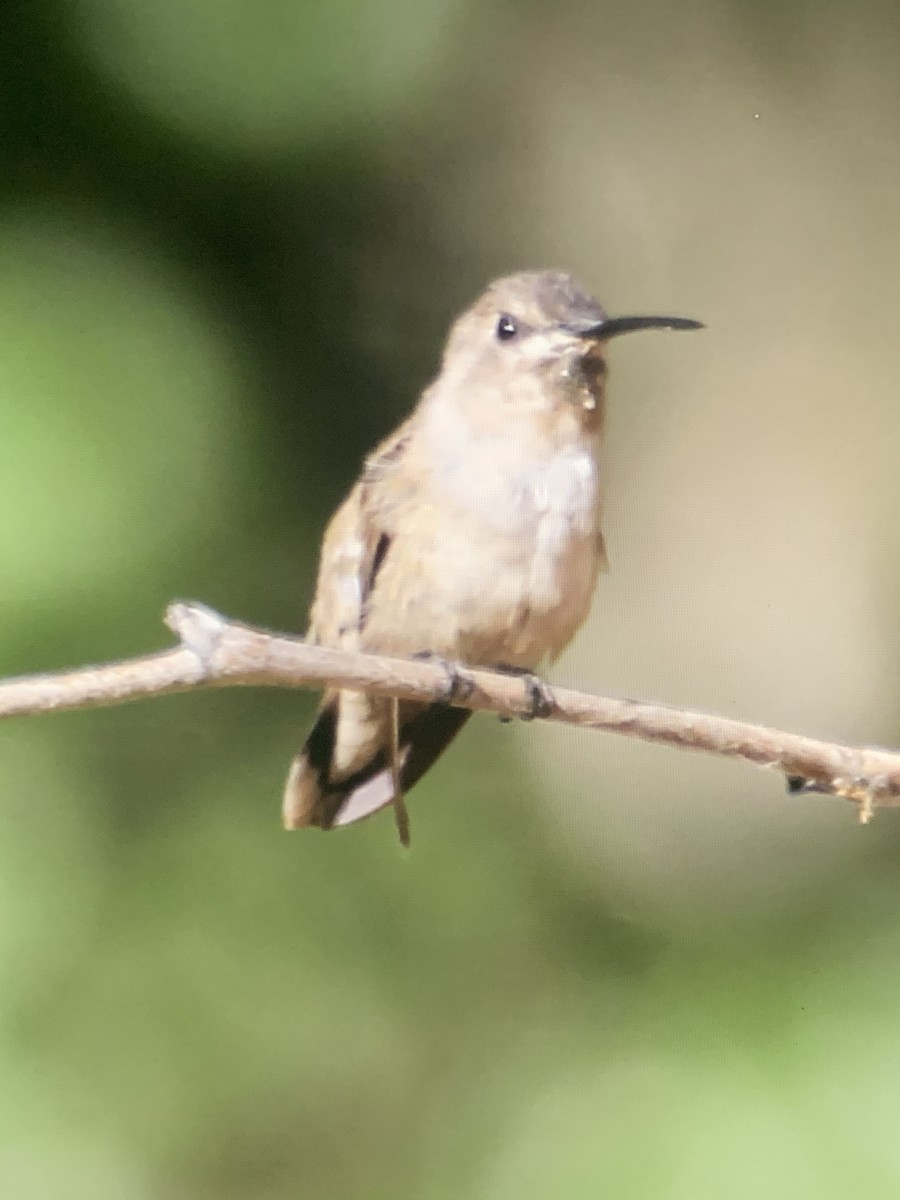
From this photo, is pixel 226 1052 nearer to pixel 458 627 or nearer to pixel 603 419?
pixel 458 627

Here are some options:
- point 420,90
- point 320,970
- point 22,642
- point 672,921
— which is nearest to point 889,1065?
point 672,921

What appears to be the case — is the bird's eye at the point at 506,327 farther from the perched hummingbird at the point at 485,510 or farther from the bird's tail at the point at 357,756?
the bird's tail at the point at 357,756

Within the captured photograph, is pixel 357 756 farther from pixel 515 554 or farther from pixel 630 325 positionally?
pixel 630 325

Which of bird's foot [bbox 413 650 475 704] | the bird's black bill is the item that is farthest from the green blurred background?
bird's foot [bbox 413 650 475 704]

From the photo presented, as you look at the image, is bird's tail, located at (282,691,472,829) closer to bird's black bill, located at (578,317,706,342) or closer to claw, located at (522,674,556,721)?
claw, located at (522,674,556,721)

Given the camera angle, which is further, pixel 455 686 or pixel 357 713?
pixel 357 713

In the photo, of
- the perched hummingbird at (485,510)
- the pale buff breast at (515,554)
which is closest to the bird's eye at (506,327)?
the perched hummingbird at (485,510)

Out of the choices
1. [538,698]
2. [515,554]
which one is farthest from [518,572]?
[538,698]
